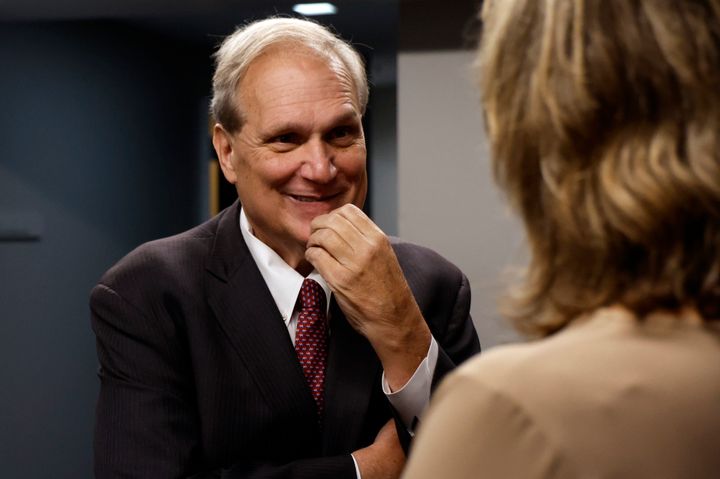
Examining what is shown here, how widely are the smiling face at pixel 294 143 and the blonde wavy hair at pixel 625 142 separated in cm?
93

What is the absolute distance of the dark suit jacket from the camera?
1479mm

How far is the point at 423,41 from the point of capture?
3102 millimetres

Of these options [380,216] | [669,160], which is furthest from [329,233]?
[380,216]

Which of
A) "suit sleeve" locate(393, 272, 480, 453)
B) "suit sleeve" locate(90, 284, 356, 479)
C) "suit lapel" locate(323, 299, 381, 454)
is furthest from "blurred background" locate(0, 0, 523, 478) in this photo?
"suit sleeve" locate(90, 284, 356, 479)

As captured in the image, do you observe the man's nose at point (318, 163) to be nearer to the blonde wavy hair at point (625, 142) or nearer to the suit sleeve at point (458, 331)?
the suit sleeve at point (458, 331)

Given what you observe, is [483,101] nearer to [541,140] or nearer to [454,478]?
[541,140]

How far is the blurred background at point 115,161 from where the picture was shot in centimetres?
308

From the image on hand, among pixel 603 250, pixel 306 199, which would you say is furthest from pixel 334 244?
pixel 603 250

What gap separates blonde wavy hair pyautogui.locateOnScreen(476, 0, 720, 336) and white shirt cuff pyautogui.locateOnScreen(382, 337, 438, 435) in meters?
0.82

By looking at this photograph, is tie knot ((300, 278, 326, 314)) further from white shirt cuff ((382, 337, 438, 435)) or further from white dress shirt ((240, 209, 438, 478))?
white shirt cuff ((382, 337, 438, 435))

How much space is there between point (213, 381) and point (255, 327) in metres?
0.11

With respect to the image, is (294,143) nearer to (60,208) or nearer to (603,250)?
(603,250)

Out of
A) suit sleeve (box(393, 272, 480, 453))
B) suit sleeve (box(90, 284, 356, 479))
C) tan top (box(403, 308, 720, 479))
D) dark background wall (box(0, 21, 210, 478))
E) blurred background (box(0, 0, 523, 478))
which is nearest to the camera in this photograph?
tan top (box(403, 308, 720, 479))

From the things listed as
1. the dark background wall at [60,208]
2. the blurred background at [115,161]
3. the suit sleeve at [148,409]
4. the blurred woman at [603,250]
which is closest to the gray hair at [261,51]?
the suit sleeve at [148,409]
